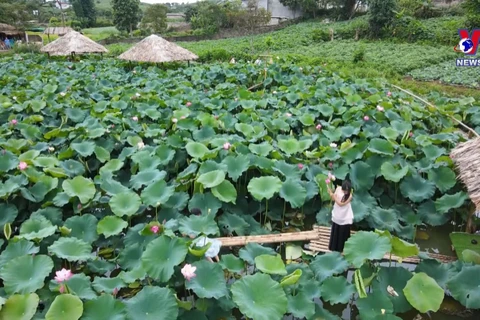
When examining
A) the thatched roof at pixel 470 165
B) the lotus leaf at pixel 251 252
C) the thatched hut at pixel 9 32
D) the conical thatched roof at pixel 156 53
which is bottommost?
the lotus leaf at pixel 251 252

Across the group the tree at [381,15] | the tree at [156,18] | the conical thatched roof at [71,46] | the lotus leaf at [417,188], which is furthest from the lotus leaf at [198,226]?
the tree at [156,18]

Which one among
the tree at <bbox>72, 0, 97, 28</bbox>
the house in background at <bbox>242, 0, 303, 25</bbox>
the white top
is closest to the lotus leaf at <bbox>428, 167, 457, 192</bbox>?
the white top

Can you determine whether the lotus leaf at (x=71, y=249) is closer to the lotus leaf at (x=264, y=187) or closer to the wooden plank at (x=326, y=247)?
the lotus leaf at (x=264, y=187)

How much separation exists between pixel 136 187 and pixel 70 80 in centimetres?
634

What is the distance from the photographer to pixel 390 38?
21.9 metres

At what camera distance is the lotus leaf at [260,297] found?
2.34 m

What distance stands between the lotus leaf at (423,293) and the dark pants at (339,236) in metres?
0.80

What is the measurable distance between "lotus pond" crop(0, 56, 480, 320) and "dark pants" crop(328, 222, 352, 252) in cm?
25

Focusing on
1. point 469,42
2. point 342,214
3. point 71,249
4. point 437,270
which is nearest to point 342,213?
point 342,214

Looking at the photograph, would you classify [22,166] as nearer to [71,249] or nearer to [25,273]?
[71,249]

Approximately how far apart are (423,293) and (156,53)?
474 inches

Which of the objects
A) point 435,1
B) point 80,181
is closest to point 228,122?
point 80,181

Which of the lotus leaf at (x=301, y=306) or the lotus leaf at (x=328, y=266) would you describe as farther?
the lotus leaf at (x=328, y=266)

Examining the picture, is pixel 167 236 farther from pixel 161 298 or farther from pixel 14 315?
pixel 14 315
